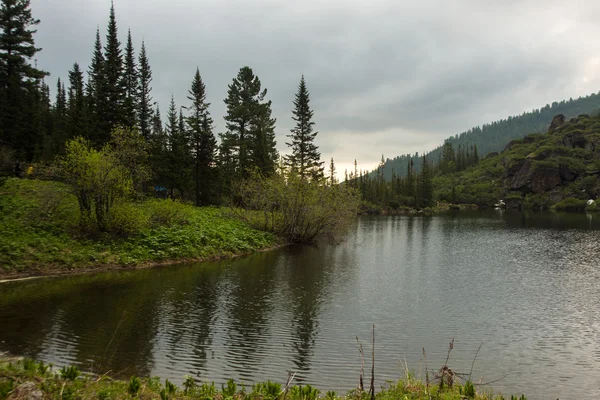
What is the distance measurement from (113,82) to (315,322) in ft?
152

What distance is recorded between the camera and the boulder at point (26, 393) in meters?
6.27

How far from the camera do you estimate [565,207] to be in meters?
125

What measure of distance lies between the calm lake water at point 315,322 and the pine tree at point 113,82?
29.8 m

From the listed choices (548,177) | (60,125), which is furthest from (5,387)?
(548,177)

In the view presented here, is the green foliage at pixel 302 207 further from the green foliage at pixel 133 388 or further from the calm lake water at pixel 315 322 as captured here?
the green foliage at pixel 133 388

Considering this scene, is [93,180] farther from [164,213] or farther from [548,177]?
[548,177]

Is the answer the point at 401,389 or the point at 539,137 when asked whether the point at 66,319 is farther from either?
the point at 539,137

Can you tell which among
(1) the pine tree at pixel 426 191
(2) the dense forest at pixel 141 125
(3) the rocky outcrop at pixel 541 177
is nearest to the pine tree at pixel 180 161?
(2) the dense forest at pixel 141 125

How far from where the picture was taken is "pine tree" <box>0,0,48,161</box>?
140 feet

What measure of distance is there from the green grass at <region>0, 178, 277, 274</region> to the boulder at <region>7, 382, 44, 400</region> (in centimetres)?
1754

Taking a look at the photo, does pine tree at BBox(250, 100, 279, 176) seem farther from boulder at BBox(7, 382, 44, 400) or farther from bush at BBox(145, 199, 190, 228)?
boulder at BBox(7, 382, 44, 400)

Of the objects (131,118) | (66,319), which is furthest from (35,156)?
(66,319)

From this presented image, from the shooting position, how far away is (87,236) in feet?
84.7

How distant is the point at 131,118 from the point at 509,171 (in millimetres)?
Answer: 157626
